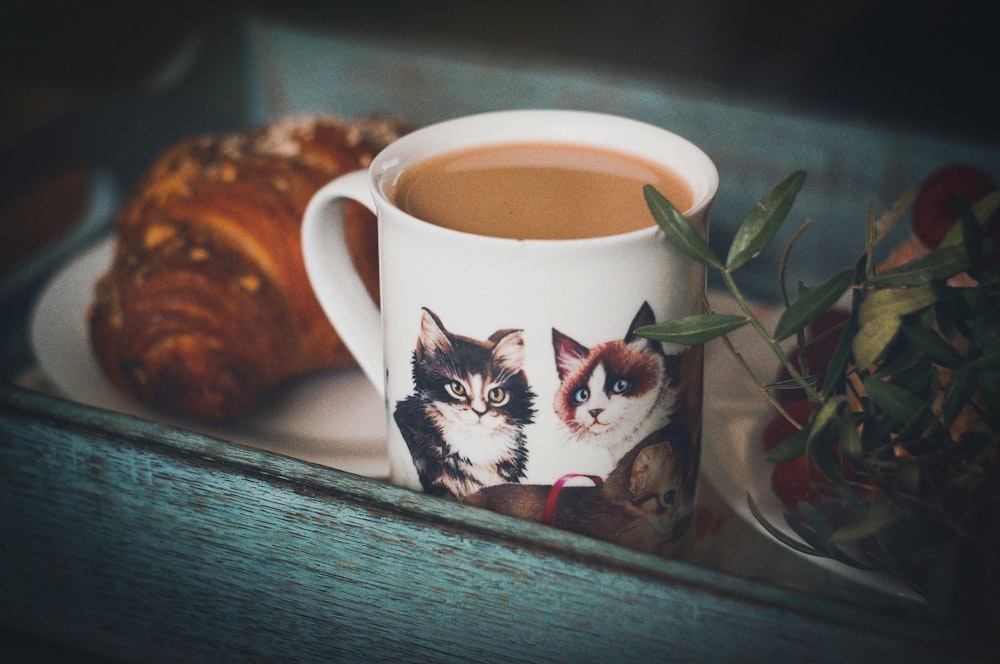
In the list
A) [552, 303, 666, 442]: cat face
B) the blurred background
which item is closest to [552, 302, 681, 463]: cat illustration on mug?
[552, 303, 666, 442]: cat face

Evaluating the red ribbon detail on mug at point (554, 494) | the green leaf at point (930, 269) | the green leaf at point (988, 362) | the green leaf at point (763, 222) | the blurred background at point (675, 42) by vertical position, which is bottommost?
the red ribbon detail on mug at point (554, 494)

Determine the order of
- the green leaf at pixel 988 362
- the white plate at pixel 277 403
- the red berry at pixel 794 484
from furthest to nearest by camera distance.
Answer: the white plate at pixel 277 403
the red berry at pixel 794 484
the green leaf at pixel 988 362

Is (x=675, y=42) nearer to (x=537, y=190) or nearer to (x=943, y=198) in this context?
(x=943, y=198)

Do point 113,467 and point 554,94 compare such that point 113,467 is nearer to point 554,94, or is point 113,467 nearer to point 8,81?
point 554,94

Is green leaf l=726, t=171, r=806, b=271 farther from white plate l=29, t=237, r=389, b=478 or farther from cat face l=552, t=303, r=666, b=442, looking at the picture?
white plate l=29, t=237, r=389, b=478

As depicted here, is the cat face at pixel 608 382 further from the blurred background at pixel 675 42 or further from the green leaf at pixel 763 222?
the blurred background at pixel 675 42

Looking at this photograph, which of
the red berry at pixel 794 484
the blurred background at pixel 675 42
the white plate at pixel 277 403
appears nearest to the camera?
the red berry at pixel 794 484

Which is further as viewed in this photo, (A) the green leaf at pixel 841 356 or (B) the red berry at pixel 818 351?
(B) the red berry at pixel 818 351

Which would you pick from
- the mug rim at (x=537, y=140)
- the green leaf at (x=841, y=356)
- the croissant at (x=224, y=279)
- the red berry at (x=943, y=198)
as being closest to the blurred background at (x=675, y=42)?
the croissant at (x=224, y=279)

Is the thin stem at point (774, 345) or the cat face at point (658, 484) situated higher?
the thin stem at point (774, 345)
